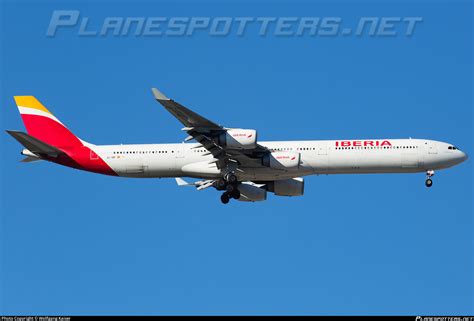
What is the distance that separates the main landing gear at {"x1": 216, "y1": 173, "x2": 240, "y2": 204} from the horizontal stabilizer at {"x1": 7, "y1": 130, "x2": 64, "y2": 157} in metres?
11.3

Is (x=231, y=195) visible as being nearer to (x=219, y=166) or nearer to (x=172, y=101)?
(x=219, y=166)

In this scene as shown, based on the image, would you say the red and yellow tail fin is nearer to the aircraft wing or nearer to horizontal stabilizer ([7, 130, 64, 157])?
horizontal stabilizer ([7, 130, 64, 157])

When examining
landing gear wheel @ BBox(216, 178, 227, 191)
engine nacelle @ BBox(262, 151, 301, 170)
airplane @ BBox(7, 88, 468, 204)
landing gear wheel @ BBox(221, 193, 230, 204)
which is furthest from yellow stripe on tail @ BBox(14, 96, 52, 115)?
engine nacelle @ BBox(262, 151, 301, 170)

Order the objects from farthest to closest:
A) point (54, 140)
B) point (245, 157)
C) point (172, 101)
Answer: point (54, 140)
point (245, 157)
point (172, 101)

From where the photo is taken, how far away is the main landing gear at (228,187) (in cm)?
6341

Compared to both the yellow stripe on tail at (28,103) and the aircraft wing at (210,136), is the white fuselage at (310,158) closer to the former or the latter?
the aircraft wing at (210,136)

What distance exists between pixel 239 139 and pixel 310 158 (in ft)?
17.1

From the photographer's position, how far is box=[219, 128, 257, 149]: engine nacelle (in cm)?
6038

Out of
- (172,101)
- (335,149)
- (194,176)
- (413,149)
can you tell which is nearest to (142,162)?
(194,176)

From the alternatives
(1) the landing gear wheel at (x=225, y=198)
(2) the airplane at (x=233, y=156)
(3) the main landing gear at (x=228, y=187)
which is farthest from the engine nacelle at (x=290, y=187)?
(1) the landing gear wheel at (x=225, y=198)

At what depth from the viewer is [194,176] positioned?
64.1m

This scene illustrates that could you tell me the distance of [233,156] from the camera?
62.5 metres

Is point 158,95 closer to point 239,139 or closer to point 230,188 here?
point 239,139

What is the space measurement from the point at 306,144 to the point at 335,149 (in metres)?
1.99
